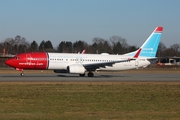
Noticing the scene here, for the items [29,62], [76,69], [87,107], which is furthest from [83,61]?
[87,107]

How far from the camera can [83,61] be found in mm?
45281

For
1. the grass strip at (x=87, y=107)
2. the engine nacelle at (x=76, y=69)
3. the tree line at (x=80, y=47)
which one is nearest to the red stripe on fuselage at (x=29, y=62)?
the engine nacelle at (x=76, y=69)

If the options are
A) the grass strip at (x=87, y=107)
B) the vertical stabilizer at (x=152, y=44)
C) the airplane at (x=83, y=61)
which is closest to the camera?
the grass strip at (x=87, y=107)

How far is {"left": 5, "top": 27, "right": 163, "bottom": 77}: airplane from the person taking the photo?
42.8 metres

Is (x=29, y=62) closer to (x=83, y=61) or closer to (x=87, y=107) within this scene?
(x=83, y=61)

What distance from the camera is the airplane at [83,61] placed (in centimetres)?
4284

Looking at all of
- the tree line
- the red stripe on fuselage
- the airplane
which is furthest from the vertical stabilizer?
the tree line

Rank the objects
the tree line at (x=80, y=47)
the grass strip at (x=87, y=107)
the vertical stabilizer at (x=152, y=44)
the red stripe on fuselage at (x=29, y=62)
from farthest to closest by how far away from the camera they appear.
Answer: the tree line at (x=80, y=47) → the vertical stabilizer at (x=152, y=44) → the red stripe on fuselage at (x=29, y=62) → the grass strip at (x=87, y=107)

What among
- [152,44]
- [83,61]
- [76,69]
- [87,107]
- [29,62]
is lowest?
[87,107]

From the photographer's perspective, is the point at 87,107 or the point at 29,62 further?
the point at 29,62

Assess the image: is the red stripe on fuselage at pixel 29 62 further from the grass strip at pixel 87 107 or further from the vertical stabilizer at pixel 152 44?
the grass strip at pixel 87 107

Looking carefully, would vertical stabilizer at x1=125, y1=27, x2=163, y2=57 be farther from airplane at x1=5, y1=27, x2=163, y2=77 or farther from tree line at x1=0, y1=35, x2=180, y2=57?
tree line at x1=0, y1=35, x2=180, y2=57

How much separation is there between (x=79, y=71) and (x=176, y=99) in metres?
24.4

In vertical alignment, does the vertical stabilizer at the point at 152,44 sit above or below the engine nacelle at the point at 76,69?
above
